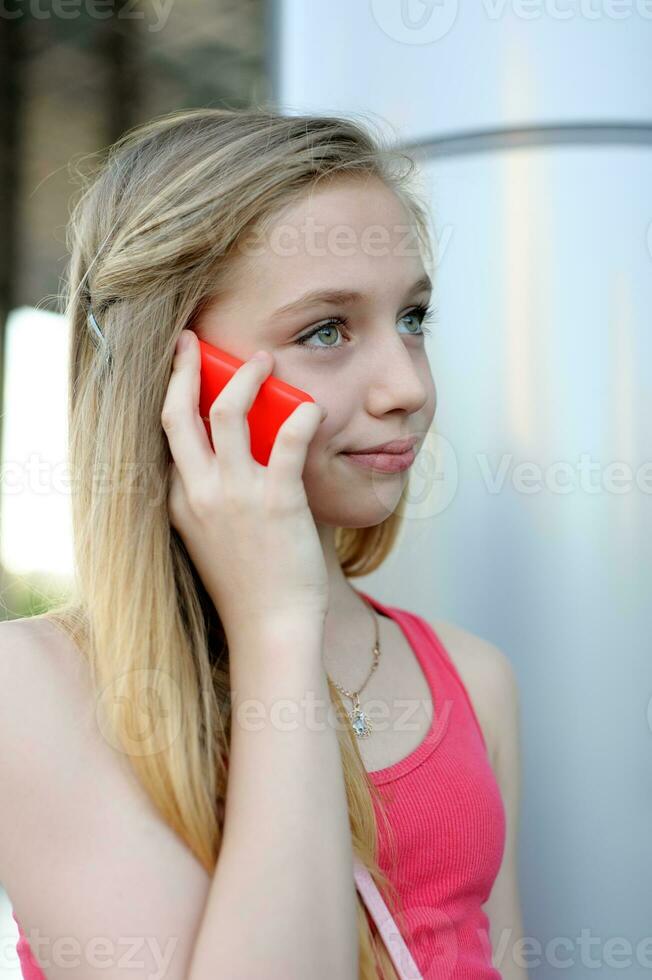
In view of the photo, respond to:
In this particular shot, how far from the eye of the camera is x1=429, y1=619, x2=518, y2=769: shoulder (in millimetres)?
1505

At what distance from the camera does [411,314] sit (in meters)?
1.37

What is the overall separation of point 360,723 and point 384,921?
0.27m

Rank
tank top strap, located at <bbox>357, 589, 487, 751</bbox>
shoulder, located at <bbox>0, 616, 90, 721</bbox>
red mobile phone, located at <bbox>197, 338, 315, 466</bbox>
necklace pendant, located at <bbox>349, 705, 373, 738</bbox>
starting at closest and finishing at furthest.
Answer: shoulder, located at <bbox>0, 616, 90, 721</bbox>, red mobile phone, located at <bbox>197, 338, 315, 466</bbox>, necklace pendant, located at <bbox>349, 705, 373, 738</bbox>, tank top strap, located at <bbox>357, 589, 487, 751</bbox>

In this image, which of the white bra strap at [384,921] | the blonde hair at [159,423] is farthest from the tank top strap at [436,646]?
the white bra strap at [384,921]

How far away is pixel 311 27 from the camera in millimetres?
1537

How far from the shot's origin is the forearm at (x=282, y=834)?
94cm

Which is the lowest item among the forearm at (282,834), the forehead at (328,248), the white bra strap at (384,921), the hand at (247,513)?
the white bra strap at (384,921)

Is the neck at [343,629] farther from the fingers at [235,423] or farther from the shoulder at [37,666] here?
the shoulder at [37,666]

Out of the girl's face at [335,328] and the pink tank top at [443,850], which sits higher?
the girl's face at [335,328]

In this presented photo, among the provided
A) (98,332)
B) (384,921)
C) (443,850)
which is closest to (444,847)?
(443,850)

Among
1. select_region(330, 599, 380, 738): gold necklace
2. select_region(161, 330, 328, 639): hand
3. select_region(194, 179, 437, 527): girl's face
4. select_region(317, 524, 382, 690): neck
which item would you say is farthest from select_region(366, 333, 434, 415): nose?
select_region(330, 599, 380, 738): gold necklace

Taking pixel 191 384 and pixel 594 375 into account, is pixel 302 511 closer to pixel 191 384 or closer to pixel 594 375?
pixel 191 384

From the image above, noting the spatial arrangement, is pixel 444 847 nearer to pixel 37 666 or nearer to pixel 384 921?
pixel 384 921

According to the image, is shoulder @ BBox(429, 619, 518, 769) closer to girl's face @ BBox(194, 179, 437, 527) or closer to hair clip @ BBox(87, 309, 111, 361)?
girl's face @ BBox(194, 179, 437, 527)
